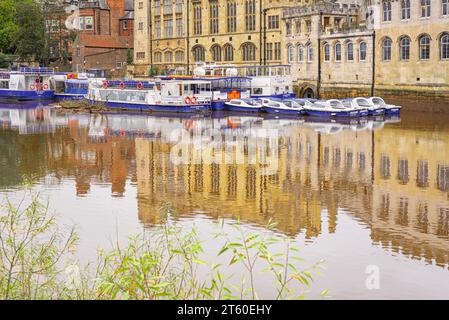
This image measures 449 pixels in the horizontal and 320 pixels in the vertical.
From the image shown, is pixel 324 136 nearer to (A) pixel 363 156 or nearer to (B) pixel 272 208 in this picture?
(A) pixel 363 156

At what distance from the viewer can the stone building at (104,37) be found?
87750 mm

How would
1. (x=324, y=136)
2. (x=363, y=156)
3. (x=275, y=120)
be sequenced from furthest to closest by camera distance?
1. (x=275, y=120)
2. (x=324, y=136)
3. (x=363, y=156)

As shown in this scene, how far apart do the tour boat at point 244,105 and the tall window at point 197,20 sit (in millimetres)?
20278

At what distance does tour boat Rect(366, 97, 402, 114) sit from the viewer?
4962cm

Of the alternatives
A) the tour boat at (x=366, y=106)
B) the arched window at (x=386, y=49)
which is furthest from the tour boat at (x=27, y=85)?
the arched window at (x=386, y=49)

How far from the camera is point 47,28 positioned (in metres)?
93.9

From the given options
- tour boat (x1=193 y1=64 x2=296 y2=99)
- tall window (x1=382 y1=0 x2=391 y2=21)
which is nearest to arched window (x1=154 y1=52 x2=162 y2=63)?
tour boat (x1=193 y1=64 x2=296 y2=99)

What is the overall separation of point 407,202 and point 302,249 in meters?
6.34

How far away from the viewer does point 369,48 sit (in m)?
54.7

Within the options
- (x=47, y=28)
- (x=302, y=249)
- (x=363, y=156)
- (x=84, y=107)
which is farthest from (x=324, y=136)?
(x=47, y=28)

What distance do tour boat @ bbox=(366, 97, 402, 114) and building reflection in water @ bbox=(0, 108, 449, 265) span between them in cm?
348

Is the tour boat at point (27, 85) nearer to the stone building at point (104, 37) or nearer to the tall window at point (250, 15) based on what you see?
the stone building at point (104, 37)

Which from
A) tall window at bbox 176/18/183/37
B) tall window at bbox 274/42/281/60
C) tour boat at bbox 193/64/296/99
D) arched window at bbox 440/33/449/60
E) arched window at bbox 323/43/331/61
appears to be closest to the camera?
arched window at bbox 440/33/449/60

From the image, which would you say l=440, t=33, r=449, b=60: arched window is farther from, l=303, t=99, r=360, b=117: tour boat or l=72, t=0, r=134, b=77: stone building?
l=72, t=0, r=134, b=77: stone building
